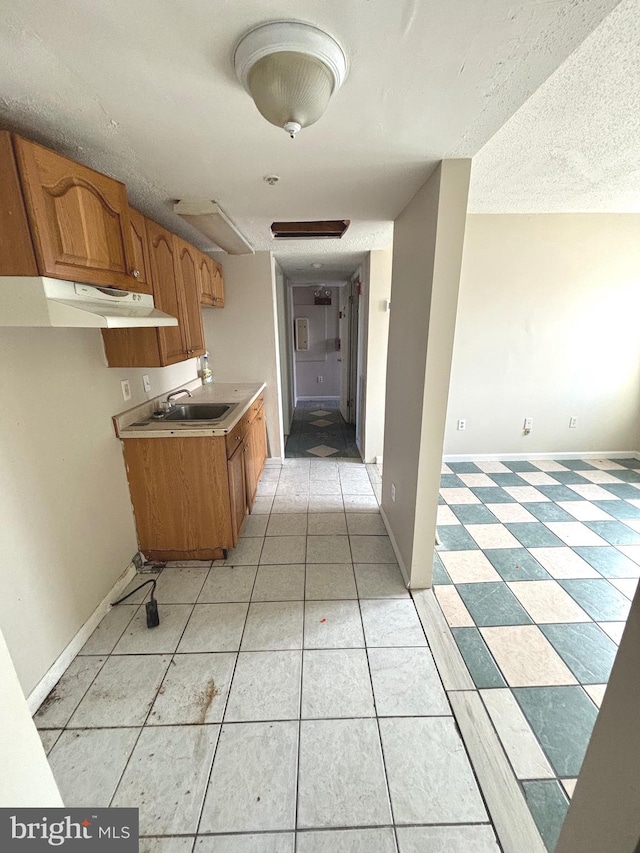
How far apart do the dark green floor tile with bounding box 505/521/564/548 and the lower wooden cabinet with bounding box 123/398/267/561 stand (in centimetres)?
208

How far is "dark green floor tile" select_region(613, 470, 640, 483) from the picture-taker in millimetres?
3381

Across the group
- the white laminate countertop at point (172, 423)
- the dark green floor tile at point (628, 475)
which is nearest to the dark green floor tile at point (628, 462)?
the dark green floor tile at point (628, 475)

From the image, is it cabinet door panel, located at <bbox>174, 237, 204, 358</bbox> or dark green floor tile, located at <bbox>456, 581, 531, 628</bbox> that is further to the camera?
cabinet door panel, located at <bbox>174, 237, 204, 358</bbox>

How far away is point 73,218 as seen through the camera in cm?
126

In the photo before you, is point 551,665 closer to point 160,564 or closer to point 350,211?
point 160,564

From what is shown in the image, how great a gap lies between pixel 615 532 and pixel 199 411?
→ 3348 mm

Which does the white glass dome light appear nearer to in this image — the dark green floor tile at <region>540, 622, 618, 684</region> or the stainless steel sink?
the stainless steel sink

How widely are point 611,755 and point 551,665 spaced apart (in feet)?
3.84

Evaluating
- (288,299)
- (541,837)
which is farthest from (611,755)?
(288,299)

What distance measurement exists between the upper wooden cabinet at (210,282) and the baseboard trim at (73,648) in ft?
6.87

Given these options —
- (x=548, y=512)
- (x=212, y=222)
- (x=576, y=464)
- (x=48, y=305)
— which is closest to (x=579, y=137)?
(x=212, y=222)

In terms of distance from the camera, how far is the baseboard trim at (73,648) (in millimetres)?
1427

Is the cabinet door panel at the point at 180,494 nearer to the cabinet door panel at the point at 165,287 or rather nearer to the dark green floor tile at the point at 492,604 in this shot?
the cabinet door panel at the point at 165,287

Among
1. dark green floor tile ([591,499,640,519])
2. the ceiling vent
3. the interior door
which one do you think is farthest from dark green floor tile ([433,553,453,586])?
the interior door
